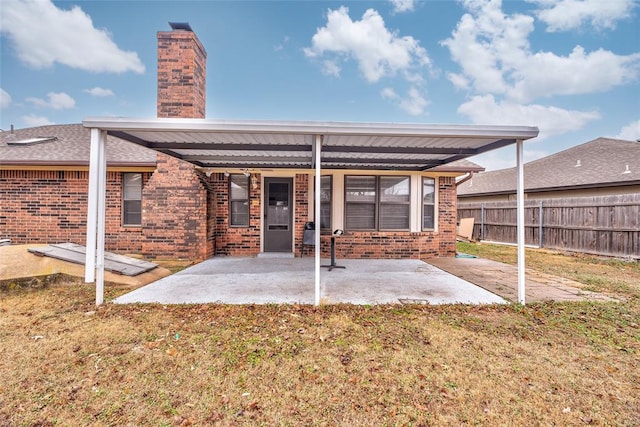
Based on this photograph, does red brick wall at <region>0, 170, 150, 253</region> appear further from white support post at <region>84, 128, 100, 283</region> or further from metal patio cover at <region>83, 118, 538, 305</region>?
white support post at <region>84, 128, 100, 283</region>

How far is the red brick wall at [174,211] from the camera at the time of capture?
7469 millimetres

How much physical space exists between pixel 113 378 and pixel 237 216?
6005mm

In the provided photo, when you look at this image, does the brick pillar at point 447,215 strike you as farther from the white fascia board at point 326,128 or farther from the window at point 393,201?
the white fascia board at point 326,128

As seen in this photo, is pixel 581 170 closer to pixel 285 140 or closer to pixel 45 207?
pixel 285 140

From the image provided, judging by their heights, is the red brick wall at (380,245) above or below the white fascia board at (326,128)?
below

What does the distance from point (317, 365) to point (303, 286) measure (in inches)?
100

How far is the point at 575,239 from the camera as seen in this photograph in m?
10.0

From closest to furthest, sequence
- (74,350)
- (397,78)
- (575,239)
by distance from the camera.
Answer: (74,350) → (575,239) → (397,78)

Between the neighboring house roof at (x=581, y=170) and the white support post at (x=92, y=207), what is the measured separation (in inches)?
599

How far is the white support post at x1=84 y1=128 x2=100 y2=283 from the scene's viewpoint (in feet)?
13.2

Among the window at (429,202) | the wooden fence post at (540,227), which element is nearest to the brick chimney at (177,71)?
the window at (429,202)

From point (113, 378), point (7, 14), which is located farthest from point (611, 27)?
point (7, 14)

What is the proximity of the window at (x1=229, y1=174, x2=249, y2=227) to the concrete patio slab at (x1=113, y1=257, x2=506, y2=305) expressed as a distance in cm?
157

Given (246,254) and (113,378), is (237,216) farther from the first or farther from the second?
(113,378)
